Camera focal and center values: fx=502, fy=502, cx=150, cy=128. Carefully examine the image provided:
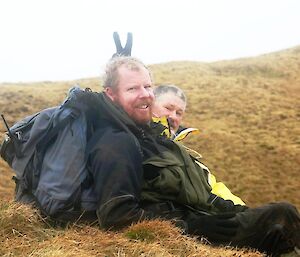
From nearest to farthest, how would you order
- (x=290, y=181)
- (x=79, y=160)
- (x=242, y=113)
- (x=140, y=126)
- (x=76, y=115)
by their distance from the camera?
(x=79, y=160) < (x=76, y=115) < (x=140, y=126) < (x=290, y=181) < (x=242, y=113)

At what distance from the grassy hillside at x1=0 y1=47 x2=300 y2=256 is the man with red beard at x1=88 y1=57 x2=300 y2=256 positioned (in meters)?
0.25

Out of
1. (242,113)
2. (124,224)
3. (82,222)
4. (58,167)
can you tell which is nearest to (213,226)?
(124,224)

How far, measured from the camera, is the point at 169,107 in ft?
17.5

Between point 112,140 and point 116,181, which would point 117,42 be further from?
point 116,181

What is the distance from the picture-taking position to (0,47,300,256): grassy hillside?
313 centimetres

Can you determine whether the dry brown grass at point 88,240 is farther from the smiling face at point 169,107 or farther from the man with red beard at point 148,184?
the smiling face at point 169,107

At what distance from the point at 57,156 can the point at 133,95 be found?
85 centimetres

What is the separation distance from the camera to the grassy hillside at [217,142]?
313 cm

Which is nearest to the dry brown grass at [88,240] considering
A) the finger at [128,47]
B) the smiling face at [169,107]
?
the finger at [128,47]

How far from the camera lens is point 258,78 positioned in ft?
116

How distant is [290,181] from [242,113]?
32.6 ft

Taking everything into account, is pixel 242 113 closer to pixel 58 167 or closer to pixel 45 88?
pixel 45 88

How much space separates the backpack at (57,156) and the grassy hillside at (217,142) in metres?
0.17

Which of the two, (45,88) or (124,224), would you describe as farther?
(45,88)
